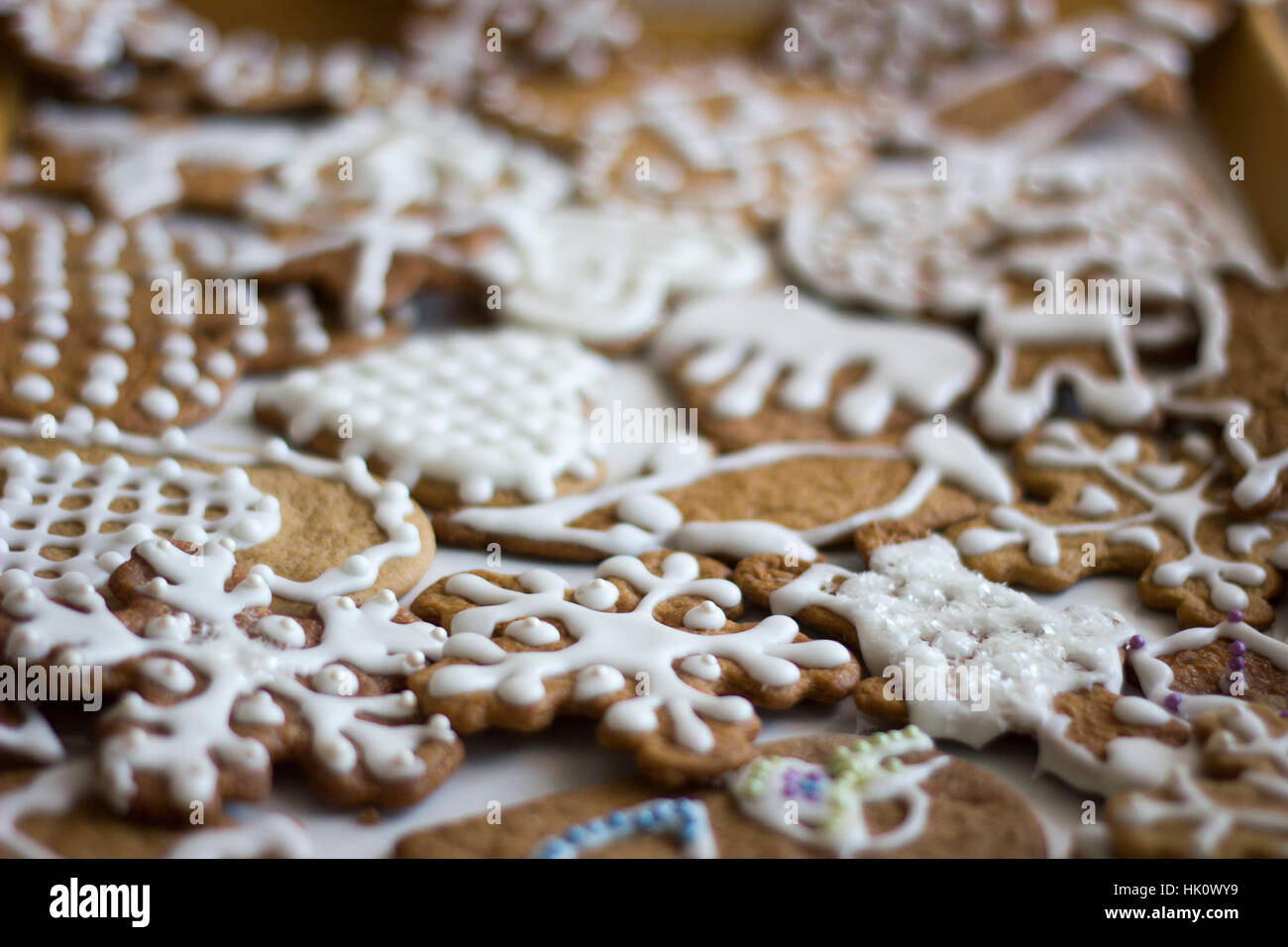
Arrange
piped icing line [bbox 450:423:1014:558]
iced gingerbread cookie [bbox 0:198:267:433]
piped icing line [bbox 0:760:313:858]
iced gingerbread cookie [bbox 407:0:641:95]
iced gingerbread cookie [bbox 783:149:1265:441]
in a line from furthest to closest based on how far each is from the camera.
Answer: iced gingerbread cookie [bbox 407:0:641:95], iced gingerbread cookie [bbox 783:149:1265:441], iced gingerbread cookie [bbox 0:198:267:433], piped icing line [bbox 450:423:1014:558], piped icing line [bbox 0:760:313:858]

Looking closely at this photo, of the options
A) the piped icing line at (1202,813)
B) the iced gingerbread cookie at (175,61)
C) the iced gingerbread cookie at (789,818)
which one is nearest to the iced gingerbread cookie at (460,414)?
the iced gingerbread cookie at (789,818)

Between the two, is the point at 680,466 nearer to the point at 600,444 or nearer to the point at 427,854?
the point at 600,444

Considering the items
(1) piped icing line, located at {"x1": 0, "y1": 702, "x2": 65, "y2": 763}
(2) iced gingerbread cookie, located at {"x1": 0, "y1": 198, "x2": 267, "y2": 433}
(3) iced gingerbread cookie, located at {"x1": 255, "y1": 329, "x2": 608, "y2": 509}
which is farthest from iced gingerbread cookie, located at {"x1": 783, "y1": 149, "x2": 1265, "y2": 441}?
(1) piped icing line, located at {"x1": 0, "y1": 702, "x2": 65, "y2": 763}

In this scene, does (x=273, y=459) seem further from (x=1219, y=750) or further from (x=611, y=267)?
(x=1219, y=750)

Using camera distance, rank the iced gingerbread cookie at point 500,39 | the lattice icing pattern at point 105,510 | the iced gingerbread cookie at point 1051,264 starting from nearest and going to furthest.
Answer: the lattice icing pattern at point 105,510 → the iced gingerbread cookie at point 1051,264 → the iced gingerbread cookie at point 500,39

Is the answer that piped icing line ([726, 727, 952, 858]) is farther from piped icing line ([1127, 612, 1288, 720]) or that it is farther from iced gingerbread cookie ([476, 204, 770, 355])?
iced gingerbread cookie ([476, 204, 770, 355])

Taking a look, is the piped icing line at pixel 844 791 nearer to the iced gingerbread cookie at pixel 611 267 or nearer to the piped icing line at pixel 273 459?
the piped icing line at pixel 273 459

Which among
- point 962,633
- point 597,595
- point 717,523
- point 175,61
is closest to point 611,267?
point 717,523
